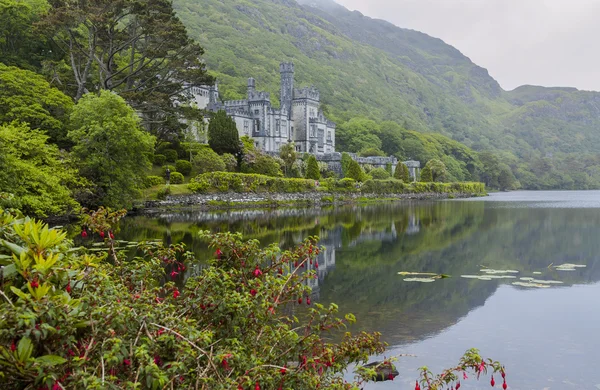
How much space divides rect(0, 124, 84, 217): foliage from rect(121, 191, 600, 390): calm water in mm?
4002

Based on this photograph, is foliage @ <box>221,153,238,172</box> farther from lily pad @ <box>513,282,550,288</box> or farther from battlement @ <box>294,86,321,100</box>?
lily pad @ <box>513,282,550,288</box>

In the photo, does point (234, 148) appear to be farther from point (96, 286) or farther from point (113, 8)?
point (96, 286)

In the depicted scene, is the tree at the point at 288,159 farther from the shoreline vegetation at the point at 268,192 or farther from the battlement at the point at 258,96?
the battlement at the point at 258,96

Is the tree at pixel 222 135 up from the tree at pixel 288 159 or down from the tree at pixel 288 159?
up

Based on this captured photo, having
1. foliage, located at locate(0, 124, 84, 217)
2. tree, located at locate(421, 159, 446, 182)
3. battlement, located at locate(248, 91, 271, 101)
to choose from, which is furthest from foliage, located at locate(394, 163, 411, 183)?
foliage, located at locate(0, 124, 84, 217)

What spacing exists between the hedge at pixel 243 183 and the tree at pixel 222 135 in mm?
5657

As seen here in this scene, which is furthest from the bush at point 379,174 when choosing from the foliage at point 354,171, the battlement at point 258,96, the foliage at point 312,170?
the battlement at point 258,96

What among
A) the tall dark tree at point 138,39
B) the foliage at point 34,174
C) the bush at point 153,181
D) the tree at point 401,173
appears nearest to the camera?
the foliage at point 34,174

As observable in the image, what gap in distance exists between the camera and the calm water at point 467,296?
919 cm

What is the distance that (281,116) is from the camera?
83.9 meters

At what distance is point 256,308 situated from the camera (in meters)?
5.55

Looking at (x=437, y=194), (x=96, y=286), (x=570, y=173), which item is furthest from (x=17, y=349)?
(x=570, y=173)

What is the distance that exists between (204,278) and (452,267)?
14.2 meters

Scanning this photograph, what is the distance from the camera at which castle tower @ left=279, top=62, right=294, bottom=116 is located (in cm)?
9019
